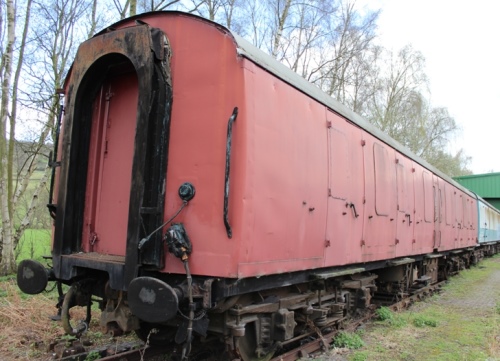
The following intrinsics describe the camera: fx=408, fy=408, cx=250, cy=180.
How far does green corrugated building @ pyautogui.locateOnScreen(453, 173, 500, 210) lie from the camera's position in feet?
130

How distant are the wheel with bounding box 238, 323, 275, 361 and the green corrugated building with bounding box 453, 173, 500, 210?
135 ft

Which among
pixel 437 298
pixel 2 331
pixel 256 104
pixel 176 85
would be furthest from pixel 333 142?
pixel 437 298

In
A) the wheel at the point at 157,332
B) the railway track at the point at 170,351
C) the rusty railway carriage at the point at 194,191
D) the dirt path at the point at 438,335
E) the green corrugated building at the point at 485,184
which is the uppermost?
the green corrugated building at the point at 485,184

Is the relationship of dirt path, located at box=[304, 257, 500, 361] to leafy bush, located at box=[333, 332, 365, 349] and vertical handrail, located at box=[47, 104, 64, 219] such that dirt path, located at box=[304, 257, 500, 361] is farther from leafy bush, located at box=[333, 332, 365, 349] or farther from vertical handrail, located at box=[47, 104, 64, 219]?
vertical handrail, located at box=[47, 104, 64, 219]

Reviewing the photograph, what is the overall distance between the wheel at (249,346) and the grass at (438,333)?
1.40 meters

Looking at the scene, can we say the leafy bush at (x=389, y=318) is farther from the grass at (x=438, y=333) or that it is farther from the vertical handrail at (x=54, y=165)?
the vertical handrail at (x=54, y=165)

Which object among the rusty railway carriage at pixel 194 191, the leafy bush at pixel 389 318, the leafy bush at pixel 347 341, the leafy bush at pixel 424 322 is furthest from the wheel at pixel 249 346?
the leafy bush at pixel 424 322

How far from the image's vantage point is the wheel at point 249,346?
4.02 meters

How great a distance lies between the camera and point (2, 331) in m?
5.53

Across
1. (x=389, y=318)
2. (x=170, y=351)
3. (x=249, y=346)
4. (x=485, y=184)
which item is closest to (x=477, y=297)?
(x=389, y=318)

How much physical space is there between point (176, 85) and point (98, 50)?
3.13 feet

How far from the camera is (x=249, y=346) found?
413cm

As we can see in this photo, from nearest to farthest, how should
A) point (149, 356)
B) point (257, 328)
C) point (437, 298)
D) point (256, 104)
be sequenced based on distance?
point (256, 104) < point (257, 328) < point (149, 356) < point (437, 298)

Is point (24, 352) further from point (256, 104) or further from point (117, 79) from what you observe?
point (256, 104)
